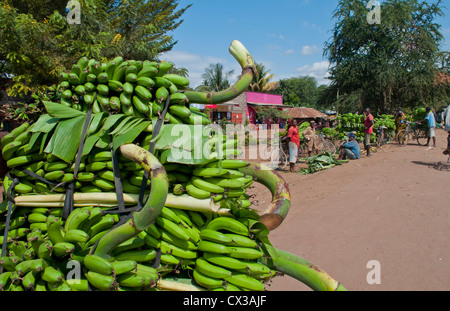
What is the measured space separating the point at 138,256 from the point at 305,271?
95 centimetres

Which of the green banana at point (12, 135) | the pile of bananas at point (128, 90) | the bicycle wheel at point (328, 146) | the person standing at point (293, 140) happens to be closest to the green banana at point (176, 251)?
the pile of bananas at point (128, 90)

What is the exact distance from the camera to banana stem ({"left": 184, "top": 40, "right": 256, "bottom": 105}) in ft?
5.89

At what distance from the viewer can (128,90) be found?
1765mm

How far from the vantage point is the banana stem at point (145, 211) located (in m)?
1.32

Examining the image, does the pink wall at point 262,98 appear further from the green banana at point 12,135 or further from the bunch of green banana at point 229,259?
the bunch of green banana at point 229,259

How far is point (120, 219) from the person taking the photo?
1.55 meters

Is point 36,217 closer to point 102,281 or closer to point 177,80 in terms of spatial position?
point 102,281

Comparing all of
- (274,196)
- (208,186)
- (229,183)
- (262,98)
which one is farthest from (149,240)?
(262,98)

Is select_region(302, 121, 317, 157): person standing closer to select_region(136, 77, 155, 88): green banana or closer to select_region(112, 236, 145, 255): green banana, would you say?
select_region(136, 77, 155, 88): green banana

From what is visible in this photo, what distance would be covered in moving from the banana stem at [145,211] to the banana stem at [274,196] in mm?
683

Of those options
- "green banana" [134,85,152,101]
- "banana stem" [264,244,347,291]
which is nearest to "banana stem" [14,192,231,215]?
"banana stem" [264,244,347,291]
